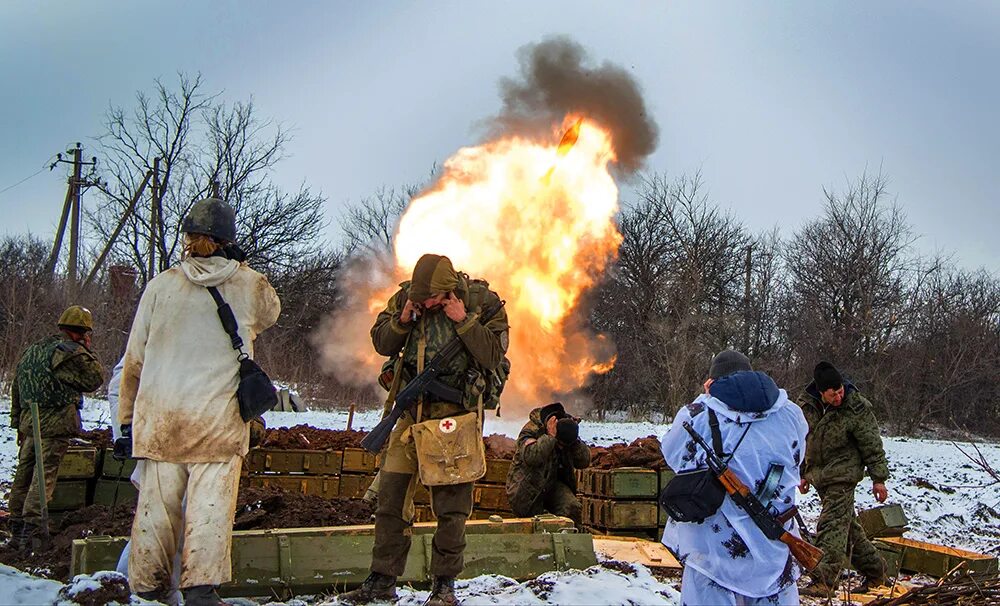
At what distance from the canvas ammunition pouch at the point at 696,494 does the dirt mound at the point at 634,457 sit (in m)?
5.90

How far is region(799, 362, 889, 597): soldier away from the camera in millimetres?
7984

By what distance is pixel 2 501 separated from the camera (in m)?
10.7

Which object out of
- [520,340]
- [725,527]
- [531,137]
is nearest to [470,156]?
[531,137]

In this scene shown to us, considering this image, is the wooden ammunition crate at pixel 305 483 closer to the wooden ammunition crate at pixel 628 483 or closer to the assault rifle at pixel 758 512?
the wooden ammunition crate at pixel 628 483

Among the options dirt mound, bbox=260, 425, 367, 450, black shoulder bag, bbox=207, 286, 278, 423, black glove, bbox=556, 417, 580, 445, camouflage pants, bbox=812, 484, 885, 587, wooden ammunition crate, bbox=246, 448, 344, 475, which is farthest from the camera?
dirt mound, bbox=260, 425, 367, 450

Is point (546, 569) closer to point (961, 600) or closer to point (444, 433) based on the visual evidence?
point (444, 433)

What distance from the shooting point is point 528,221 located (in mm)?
17031

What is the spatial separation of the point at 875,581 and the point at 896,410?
1047 inches

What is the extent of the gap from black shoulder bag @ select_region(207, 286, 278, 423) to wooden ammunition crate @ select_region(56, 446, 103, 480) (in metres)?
5.63

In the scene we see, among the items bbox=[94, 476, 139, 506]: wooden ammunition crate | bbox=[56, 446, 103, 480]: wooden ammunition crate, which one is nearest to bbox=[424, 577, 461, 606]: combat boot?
bbox=[94, 476, 139, 506]: wooden ammunition crate

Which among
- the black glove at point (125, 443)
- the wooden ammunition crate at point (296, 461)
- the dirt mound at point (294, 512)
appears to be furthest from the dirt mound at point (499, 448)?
the black glove at point (125, 443)

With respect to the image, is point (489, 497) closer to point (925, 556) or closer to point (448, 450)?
point (925, 556)

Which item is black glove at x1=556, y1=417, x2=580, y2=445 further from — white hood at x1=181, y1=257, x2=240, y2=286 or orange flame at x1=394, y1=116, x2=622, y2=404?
orange flame at x1=394, y1=116, x2=622, y2=404

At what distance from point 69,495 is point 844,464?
823 cm
